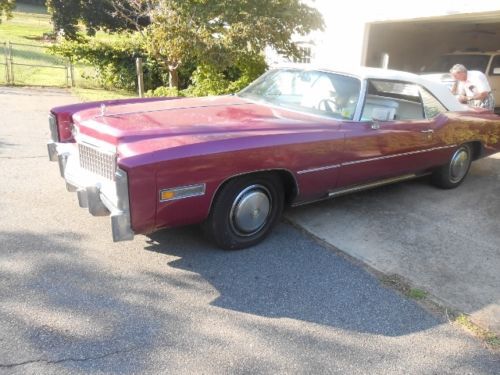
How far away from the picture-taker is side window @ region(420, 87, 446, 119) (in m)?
5.14

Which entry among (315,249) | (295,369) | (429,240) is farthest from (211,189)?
(429,240)

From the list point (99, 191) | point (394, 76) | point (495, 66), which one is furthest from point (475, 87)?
point (99, 191)

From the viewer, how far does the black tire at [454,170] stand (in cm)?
560

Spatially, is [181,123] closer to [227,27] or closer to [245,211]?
[245,211]

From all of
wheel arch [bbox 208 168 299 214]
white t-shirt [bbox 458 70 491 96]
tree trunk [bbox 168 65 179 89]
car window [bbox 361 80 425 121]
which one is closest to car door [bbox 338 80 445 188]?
car window [bbox 361 80 425 121]

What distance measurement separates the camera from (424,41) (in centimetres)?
1535

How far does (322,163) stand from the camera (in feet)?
13.2

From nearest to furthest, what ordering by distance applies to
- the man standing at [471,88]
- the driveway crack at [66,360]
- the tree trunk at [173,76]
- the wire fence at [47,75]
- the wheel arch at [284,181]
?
1. the driveway crack at [66,360]
2. the wheel arch at [284,181]
3. the man standing at [471,88]
4. the tree trunk at [173,76]
5. the wire fence at [47,75]

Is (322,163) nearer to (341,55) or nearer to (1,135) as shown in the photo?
(1,135)

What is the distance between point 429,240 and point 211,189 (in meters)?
2.21

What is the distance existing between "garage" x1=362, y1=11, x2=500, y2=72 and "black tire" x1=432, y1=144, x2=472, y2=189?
7226 mm

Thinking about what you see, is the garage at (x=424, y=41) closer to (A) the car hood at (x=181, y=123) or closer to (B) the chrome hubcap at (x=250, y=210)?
(A) the car hood at (x=181, y=123)

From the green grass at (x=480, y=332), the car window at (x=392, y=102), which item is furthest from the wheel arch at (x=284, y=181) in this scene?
the green grass at (x=480, y=332)

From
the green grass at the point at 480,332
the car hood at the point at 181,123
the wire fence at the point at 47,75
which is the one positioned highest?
the car hood at the point at 181,123
